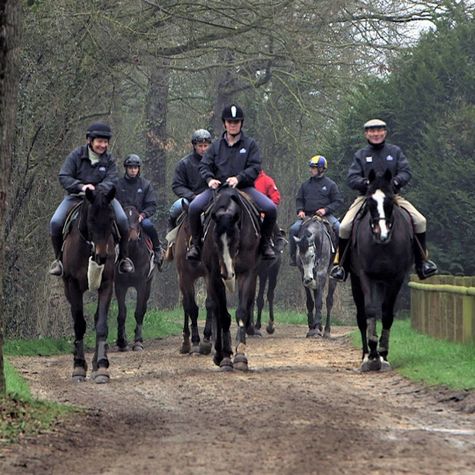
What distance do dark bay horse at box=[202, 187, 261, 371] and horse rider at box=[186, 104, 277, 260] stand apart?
26cm

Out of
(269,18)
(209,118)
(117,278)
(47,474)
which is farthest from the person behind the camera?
(209,118)

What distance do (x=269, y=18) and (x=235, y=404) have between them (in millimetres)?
16242

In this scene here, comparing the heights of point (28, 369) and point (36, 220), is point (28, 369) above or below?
below

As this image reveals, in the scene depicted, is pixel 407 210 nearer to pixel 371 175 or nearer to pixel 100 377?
pixel 371 175

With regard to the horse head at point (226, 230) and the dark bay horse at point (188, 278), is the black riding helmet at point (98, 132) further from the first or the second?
the dark bay horse at point (188, 278)

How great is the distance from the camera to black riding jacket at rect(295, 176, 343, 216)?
24.0m

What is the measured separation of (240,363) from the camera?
15.1m

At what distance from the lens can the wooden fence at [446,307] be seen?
16.5 m

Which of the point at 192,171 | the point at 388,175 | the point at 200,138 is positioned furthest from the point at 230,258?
the point at 200,138

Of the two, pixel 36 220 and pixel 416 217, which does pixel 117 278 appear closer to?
pixel 36 220

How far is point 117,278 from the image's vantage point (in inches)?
862

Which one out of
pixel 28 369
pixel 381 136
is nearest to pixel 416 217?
pixel 381 136

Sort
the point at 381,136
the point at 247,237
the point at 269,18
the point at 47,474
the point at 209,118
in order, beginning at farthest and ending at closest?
the point at 209,118 → the point at 269,18 → the point at 381,136 → the point at 247,237 → the point at 47,474

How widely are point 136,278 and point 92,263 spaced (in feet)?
23.3
